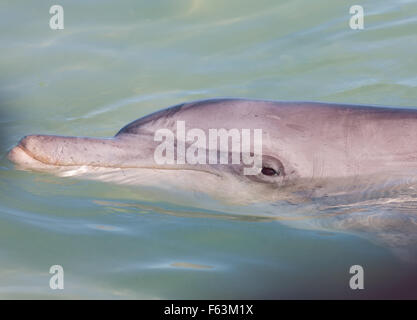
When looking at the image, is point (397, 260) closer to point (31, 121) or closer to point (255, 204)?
point (255, 204)

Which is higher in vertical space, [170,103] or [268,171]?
[170,103]

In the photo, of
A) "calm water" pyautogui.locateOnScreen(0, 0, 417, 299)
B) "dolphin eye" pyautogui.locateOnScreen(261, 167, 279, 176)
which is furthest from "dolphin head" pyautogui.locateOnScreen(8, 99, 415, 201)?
"calm water" pyautogui.locateOnScreen(0, 0, 417, 299)

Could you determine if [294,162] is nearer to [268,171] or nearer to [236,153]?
[268,171]

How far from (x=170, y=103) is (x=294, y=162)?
355cm

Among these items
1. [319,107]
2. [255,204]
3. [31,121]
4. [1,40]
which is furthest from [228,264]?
[1,40]

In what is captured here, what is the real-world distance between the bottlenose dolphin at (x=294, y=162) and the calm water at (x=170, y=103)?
21 centimetres

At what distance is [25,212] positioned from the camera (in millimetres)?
5848

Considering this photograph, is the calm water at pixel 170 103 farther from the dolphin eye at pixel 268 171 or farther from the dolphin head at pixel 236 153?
the dolphin eye at pixel 268 171

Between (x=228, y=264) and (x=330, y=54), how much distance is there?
551 centimetres

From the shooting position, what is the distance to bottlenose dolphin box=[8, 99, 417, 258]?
17.8ft

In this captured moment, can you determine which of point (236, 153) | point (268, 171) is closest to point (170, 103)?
point (236, 153)

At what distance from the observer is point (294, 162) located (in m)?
5.52


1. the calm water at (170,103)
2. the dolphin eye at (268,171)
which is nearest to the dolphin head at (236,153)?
the dolphin eye at (268,171)
